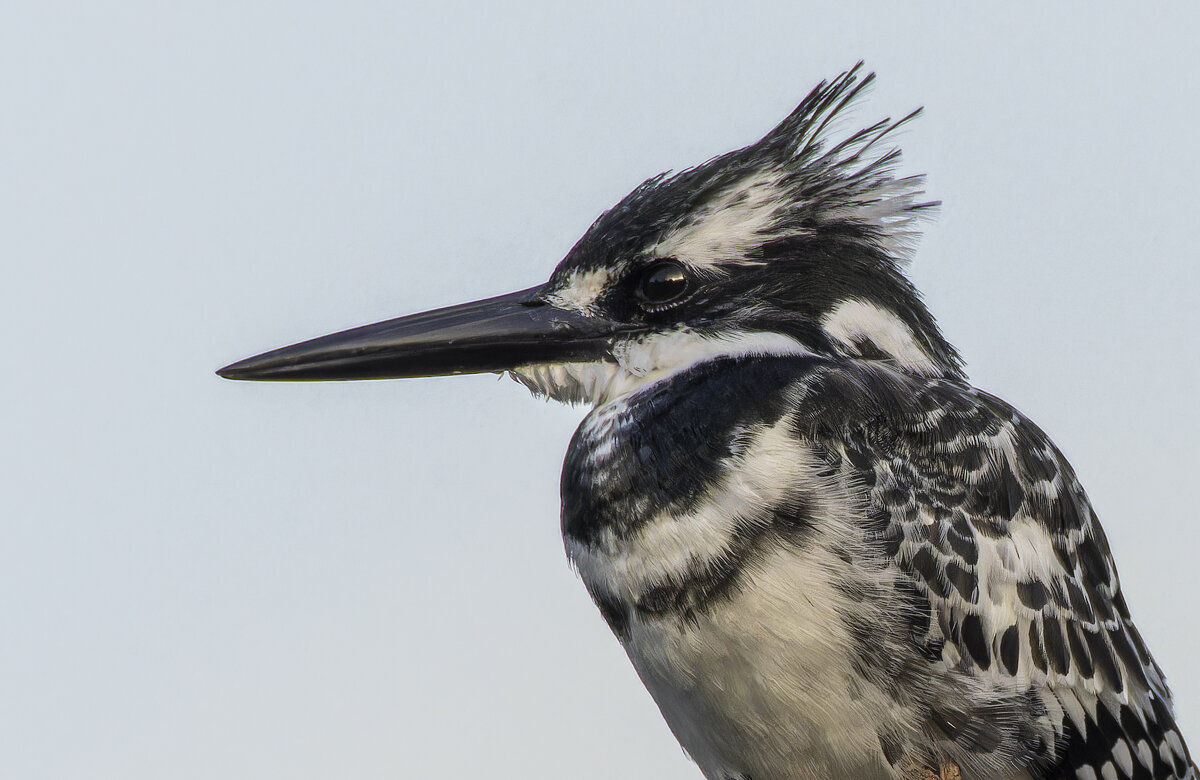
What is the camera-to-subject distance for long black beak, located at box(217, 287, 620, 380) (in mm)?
2986

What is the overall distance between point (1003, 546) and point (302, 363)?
1.77m

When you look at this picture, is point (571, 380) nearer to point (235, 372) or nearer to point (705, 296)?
point (705, 296)

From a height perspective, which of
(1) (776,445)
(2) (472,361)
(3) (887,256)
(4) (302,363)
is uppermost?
(4) (302,363)

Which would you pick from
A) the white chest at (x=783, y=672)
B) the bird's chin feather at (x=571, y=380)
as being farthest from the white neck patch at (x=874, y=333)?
the white chest at (x=783, y=672)

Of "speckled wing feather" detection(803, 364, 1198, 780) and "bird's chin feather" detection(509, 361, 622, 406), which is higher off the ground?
"bird's chin feather" detection(509, 361, 622, 406)

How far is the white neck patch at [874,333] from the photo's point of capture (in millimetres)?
2914

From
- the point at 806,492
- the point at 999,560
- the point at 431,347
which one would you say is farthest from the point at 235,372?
the point at 999,560

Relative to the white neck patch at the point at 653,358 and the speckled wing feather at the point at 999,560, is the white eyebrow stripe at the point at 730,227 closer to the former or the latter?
the white neck patch at the point at 653,358

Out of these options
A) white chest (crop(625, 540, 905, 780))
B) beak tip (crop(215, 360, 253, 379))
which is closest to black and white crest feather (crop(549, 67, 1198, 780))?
white chest (crop(625, 540, 905, 780))

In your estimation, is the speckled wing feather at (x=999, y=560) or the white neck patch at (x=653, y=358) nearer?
the speckled wing feather at (x=999, y=560)

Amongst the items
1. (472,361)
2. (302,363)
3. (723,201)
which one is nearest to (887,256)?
(723,201)

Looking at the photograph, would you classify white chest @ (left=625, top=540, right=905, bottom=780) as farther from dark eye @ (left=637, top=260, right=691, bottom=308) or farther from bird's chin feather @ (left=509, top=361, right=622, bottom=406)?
dark eye @ (left=637, top=260, right=691, bottom=308)

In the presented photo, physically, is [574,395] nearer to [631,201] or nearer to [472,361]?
[472,361]

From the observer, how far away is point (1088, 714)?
2742mm
